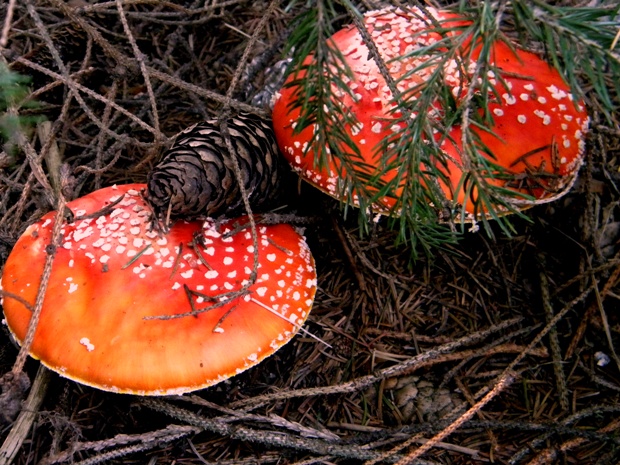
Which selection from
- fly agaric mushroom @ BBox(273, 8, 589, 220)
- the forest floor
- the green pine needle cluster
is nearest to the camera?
the green pine needle cluster

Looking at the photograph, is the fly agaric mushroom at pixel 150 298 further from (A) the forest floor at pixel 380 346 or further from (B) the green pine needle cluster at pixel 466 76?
(B) the green pine needle cluster at pixel 466 76

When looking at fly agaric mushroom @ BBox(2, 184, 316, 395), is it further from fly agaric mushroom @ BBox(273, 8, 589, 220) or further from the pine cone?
fly agaric mushroom @ BBox(273, 8, 589, 220)

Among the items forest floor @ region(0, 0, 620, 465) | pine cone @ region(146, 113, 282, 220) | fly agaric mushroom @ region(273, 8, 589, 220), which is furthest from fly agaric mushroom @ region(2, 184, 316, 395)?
fly agaric mushroom @ region(273, 8, 589, 220)

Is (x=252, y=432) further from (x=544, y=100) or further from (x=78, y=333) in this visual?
(x=544, y=100)

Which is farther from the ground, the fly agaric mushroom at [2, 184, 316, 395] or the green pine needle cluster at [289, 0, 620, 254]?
the green pine needle cluster at [289, 0, 620, 254]

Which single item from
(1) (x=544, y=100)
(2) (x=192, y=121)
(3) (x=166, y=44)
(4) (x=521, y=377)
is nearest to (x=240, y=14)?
(3) (x=166, y=44)

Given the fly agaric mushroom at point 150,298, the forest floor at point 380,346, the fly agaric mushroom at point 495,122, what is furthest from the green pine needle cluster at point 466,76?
the forest floor at point 380,346

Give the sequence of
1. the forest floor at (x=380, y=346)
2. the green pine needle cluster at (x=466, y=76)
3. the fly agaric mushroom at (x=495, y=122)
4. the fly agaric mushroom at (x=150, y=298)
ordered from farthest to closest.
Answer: the forest floor at (x=380, y=346), the fly agaric mushroom at (x=495, y=122), the fly agaric mushroom at (x=150, y=298), the green pine needle cluster at (x=466, y=76)
